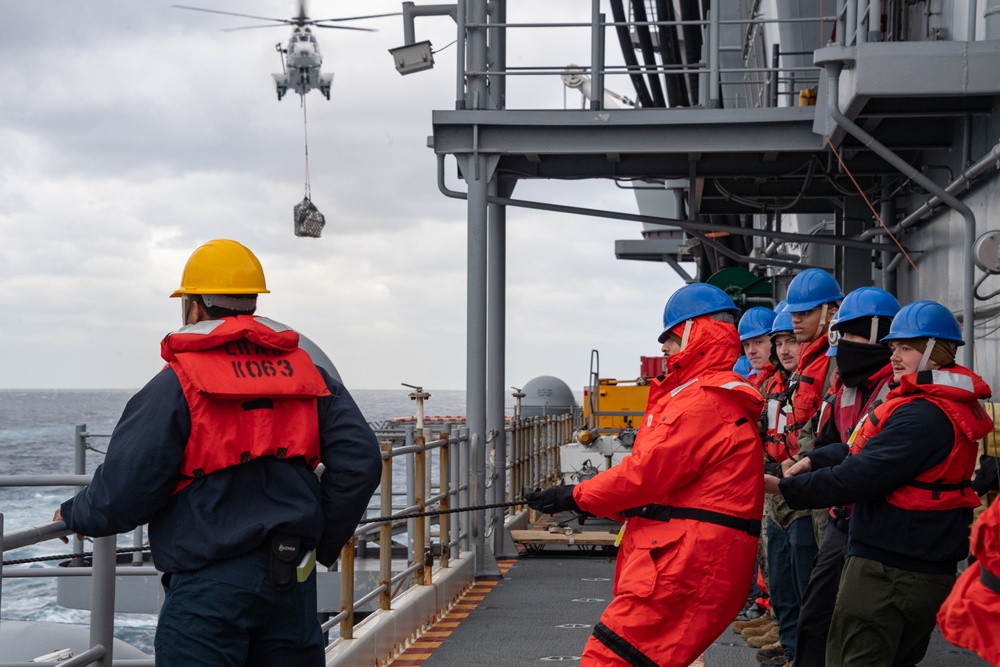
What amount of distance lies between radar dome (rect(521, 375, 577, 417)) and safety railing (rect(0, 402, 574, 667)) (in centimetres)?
1077

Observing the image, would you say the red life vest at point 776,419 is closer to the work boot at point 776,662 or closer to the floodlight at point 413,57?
the work boot at point 776,662

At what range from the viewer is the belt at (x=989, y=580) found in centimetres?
275

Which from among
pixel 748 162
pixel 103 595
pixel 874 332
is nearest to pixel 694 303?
pixel 874 332

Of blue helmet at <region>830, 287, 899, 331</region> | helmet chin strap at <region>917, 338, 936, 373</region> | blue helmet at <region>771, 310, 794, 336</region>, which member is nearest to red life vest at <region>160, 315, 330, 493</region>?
helmet chin strap at <region>917, 338, 936, 373</region>

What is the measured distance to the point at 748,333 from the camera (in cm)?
750

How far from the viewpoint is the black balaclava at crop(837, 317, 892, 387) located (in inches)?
201

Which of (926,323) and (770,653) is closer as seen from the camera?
(926,323)

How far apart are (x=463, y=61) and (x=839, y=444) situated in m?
6.39

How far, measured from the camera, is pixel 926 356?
443 centimetres

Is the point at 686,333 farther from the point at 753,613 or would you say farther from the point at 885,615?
the point at 753,613

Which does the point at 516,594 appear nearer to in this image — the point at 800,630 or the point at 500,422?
the point at 500,422

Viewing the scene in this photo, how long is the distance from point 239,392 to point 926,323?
256 centimetres

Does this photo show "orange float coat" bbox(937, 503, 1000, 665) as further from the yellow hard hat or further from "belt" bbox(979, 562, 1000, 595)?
the yellow hard hat

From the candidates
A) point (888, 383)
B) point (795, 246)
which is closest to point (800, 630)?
point (888, 383)
